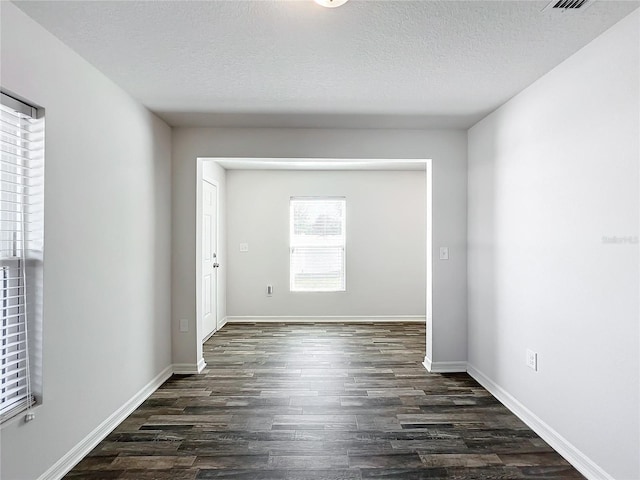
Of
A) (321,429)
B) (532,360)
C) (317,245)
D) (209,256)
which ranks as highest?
(317,245)

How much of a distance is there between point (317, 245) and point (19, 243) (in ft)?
13.4

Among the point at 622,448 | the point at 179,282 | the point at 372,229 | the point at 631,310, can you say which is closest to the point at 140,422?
the point at 179,282

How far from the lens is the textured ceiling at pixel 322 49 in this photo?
1.69 m

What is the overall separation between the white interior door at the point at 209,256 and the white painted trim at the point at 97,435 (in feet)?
4.94

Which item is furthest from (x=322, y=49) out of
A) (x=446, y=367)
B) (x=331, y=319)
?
(x=331, y=319)

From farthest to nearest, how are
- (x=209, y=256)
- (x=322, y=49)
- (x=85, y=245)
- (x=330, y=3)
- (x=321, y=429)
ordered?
(x=209, y=256), (x=321, y=429), (x=85, y=245), (x=322, y=49), (x=330, y=3)

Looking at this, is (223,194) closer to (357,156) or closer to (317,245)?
(317,245)

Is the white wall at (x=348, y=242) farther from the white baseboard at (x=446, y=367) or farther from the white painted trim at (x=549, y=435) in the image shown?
the white painted trim at (x=549, y=435)

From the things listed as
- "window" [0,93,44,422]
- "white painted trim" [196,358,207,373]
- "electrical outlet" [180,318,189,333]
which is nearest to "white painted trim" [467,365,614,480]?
"white painted trim" [196,358,207,373]

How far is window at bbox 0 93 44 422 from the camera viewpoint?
1698 mm

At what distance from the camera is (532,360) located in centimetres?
249

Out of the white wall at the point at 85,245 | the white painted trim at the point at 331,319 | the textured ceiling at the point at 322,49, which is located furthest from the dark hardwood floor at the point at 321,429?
the textured ceiling at the point at 322,49

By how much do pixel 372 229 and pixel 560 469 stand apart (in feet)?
12.7

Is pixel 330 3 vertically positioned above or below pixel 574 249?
above
